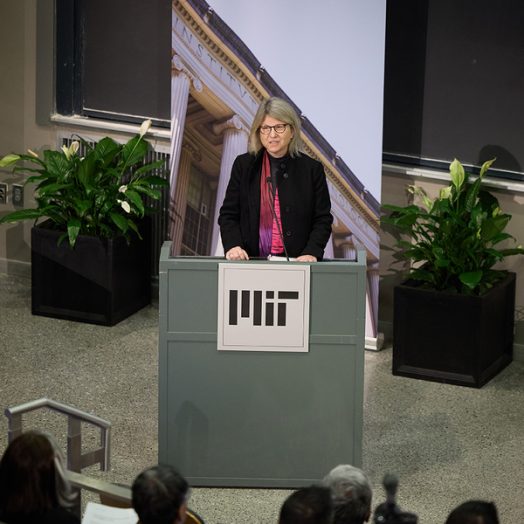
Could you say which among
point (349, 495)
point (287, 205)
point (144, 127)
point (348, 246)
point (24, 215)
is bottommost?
point (349, 495)

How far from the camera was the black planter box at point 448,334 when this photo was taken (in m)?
6.23

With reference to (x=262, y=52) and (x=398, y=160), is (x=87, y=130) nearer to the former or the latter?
(x=262, y=52)

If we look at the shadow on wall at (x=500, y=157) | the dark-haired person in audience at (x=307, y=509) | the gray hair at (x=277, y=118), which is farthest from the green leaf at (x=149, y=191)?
the dark-haired person in audience at (x=307, y=509)

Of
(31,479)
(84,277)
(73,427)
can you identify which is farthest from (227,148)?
(31,479)

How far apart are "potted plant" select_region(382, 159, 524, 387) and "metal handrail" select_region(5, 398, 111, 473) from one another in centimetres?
269

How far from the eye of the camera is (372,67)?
6.43 metres

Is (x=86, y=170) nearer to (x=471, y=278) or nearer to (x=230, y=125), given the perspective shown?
(x=230, y=125)

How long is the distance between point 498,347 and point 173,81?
239 centimetres

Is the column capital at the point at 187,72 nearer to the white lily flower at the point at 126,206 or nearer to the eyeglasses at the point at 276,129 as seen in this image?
the white lily flower at the point at 126,206

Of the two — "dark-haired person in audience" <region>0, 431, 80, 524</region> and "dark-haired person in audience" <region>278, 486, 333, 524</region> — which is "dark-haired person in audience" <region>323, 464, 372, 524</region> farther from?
"dark-haired person in audience" <region>0, 431, 80, 524</region>

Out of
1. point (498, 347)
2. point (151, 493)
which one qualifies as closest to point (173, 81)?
point (498, 347)

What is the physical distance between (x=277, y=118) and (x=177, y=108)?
2287 mm

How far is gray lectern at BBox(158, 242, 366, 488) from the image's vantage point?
458 cm

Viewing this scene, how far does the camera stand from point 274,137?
4.83 metres
